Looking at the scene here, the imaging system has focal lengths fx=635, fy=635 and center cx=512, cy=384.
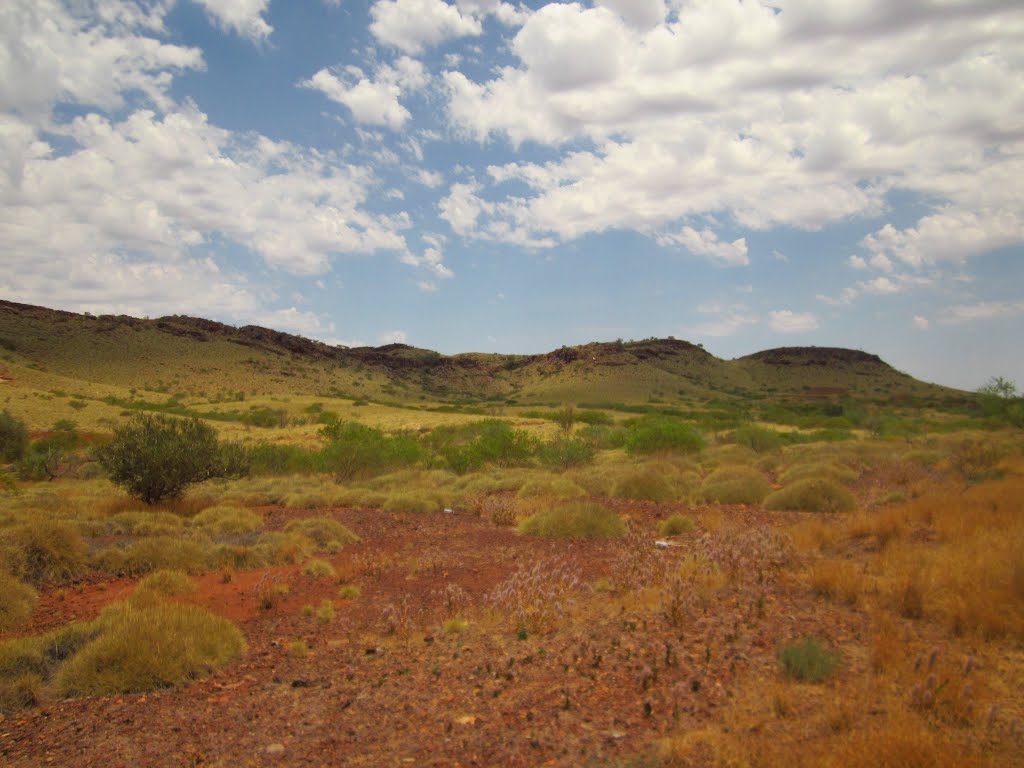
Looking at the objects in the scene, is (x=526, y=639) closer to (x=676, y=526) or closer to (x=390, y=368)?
(x=676, y=526)

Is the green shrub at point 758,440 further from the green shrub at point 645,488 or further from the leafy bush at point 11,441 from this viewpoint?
the leafy bush at point 11,441

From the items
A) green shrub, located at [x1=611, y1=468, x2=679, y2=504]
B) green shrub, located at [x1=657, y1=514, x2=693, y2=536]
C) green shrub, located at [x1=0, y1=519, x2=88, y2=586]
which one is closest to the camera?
green shrub, located at [x1=0, y1=519, x2=88, y2=586]

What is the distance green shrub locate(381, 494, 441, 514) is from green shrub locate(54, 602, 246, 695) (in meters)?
11.3

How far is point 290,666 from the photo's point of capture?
745 centimetres

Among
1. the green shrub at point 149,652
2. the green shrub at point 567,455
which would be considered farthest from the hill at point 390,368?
the green shrub at point 149,652

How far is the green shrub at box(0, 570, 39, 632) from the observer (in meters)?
8.90

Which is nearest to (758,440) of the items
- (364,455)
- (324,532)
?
(364,455)

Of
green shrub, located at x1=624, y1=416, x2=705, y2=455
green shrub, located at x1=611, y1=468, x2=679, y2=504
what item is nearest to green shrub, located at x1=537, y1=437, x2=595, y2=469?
green shrub, located at x1=624, y1=416, x2=705, y2=455

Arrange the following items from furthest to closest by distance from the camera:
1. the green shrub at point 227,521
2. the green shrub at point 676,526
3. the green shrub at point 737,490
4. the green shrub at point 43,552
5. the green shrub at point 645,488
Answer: the green shrub at point 645,488 < the green shrub at point 737,490 < the green shrub at point 227,521 < the green shrub at point 676,526 < the green shrub at point 43,552

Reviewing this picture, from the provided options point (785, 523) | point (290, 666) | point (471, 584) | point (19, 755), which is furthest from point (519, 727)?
point (785, 523)

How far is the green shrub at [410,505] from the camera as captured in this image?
63.7 ft

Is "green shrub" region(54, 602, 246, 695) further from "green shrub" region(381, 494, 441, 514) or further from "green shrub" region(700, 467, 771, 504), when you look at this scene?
"green shrub" region(700, 467, 771, 504)

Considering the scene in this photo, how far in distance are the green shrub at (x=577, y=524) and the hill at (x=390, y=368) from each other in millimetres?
56866

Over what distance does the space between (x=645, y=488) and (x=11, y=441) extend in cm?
3106
